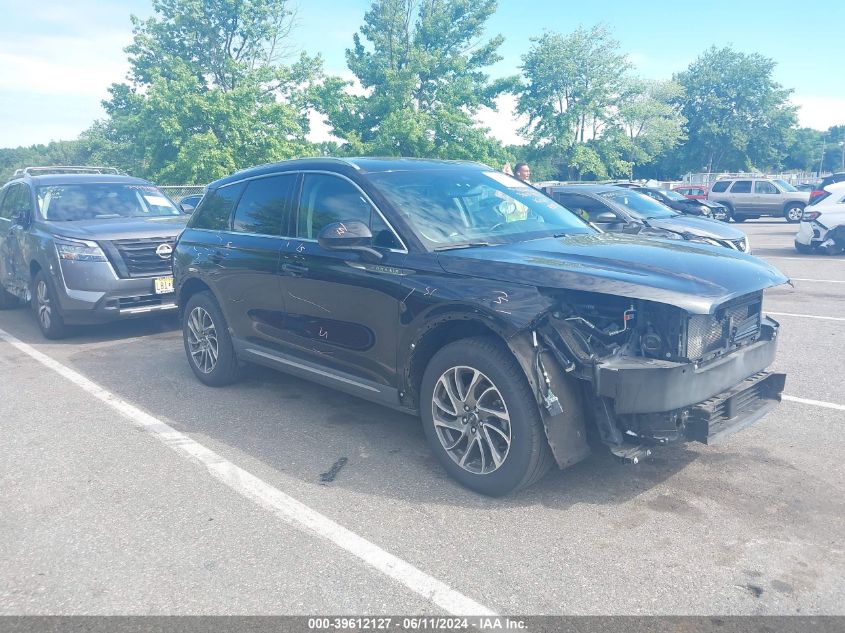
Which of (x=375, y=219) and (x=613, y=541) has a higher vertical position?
(x=375, y=219)

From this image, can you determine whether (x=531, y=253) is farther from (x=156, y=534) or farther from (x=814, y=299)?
(x=814, y=299)

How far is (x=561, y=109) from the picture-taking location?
1935 inches

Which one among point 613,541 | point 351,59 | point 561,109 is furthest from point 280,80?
point 613,541

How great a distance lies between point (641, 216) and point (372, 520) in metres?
9.64

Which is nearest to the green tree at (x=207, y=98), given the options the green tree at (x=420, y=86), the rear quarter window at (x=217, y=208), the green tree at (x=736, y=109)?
the green tree at (x=420, y=86)

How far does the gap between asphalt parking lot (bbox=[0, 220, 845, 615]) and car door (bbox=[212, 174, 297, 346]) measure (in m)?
0.70

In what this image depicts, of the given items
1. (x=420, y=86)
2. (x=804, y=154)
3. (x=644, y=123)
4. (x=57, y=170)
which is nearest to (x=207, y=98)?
(x=420, y=86)

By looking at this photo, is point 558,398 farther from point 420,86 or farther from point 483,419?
point 420,86

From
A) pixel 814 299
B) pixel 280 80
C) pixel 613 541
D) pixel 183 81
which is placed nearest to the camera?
pixel 613 541

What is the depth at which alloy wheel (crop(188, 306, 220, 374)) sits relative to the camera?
6.09 meters

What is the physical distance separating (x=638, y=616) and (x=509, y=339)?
1.42m

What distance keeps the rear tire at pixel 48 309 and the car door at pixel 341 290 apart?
4569 millimetres

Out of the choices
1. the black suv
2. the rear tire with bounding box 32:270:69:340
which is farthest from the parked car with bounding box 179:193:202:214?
the black suv

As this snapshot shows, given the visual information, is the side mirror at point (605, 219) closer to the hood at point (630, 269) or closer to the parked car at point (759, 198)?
the hood at point (630, 269)
